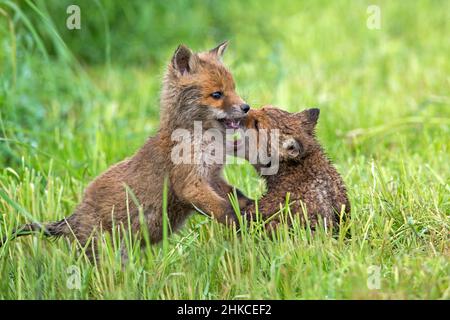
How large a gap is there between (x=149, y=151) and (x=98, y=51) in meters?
5.60

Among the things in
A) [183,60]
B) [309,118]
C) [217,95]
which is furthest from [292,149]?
[183,60]

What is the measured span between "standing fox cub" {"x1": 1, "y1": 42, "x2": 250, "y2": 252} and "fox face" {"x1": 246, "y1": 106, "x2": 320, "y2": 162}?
6.7 inches

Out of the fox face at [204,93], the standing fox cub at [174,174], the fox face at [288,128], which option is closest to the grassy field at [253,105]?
the standing fox cub at [174,174]

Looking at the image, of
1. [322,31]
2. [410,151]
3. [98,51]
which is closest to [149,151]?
[410,151]

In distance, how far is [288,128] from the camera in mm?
5691

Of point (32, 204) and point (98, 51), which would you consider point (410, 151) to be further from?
point (98, 51)

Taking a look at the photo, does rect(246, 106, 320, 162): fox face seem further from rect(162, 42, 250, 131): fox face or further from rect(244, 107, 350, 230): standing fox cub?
rect(162, 42, 250, 131): fox face

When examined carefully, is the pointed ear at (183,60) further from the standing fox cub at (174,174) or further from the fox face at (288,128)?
the fox face at (288,128)

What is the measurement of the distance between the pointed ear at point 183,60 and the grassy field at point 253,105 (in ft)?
2.16

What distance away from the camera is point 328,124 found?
810 centimetres

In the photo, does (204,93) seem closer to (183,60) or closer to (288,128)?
(183,60)

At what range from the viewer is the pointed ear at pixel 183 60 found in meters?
5.68

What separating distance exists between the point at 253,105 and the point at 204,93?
171 centimetres

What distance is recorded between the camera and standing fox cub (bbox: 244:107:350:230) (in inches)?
210
